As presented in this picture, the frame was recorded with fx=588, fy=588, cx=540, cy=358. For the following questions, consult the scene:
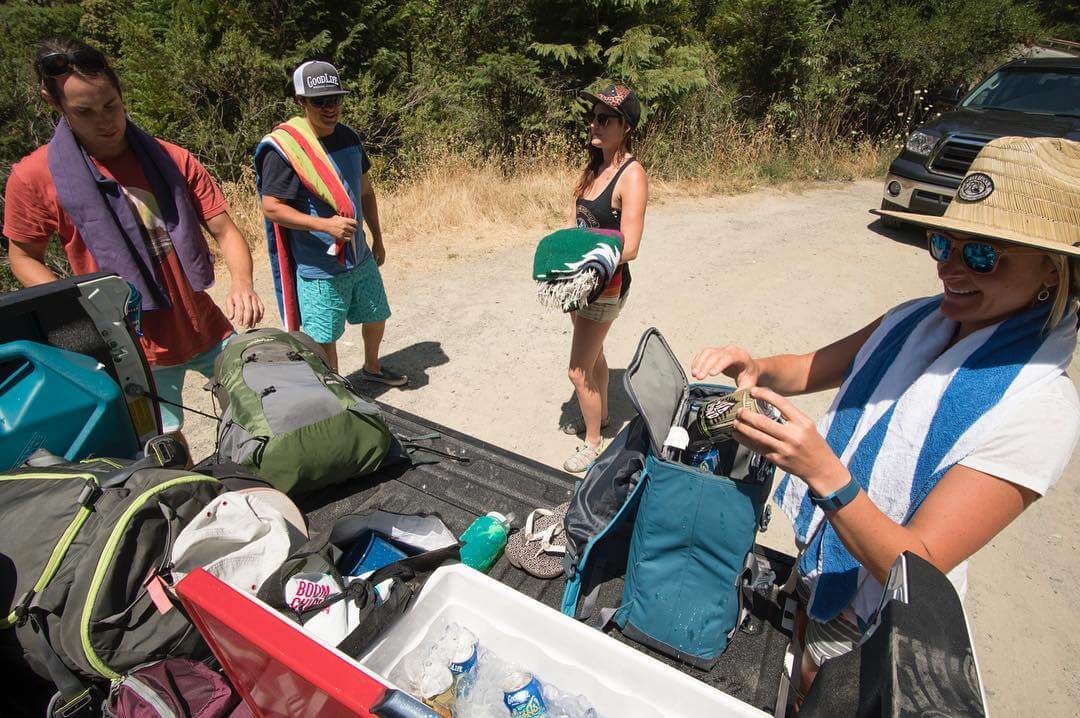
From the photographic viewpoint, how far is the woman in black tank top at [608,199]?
3080 mm

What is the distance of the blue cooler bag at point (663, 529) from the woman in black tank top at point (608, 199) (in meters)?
1.30

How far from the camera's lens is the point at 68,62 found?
215cm

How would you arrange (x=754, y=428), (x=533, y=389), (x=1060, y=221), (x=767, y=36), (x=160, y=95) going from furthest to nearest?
1. (x=767, y=36)
2. (x=160, y=95)
3. (x=533, y=389)
4. (x=754, y=428)
5. (x=1060, y=221)

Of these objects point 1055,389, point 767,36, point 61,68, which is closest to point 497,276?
point 61,68

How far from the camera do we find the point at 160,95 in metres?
9.79

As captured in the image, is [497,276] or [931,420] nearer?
[931,420]

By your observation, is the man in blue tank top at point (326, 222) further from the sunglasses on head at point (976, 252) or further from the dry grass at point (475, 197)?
the dry grass at point (475, 197)

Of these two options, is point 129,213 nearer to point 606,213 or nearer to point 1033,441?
point 606,213

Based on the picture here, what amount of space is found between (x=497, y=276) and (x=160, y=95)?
778cm

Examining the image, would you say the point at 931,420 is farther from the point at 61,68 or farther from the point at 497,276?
the point at 497,276

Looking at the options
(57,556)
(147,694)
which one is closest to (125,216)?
(57,556)

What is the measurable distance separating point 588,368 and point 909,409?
6.69 feet

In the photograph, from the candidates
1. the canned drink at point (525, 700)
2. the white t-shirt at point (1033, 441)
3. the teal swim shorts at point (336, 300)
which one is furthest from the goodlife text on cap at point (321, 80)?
the white t-shirt at point (1033, 441)

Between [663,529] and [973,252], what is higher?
[973,252]
